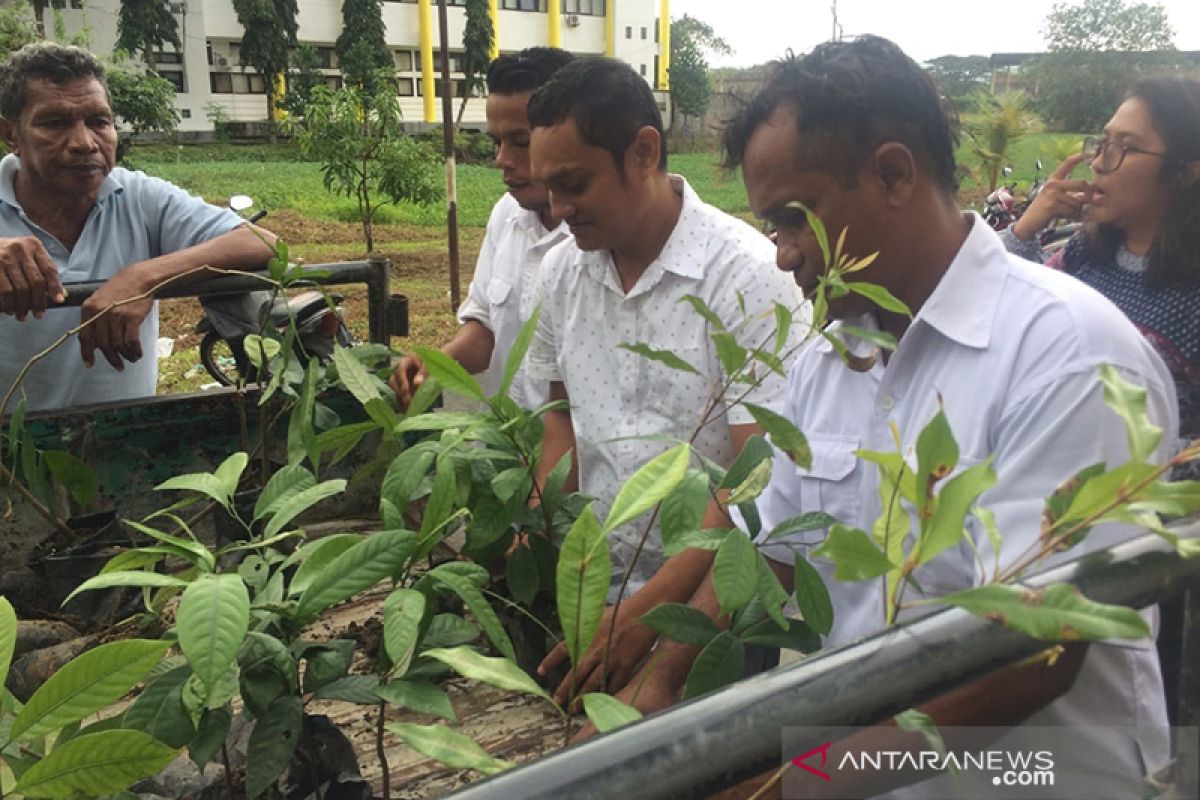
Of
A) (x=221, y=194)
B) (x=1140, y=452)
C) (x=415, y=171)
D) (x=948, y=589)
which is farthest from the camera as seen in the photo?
(x=221, y=194)

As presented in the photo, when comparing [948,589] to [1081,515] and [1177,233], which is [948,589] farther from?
[1177,233]

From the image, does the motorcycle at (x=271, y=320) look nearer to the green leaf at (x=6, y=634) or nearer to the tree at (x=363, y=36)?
the green leaf at (x=6, y=634)

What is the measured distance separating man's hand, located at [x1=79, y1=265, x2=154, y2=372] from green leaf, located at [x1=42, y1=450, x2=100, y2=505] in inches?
13.1

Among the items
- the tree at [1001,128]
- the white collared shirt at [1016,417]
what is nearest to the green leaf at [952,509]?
the white collared shirt at [1016,417]

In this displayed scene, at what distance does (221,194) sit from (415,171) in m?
5.62

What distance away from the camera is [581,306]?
1994 mm

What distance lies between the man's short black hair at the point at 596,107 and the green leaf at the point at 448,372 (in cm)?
77

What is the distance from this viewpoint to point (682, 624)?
3.49 feet

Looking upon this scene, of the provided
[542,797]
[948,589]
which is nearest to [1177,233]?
[948,589]

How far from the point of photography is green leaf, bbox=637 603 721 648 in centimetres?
105

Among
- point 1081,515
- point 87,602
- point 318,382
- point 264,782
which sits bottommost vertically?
point 87,602

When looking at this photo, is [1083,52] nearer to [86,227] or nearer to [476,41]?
[86,227]

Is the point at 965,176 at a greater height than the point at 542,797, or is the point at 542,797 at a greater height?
the point at 965,176

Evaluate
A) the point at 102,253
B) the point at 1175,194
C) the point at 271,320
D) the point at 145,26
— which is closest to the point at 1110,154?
the point at 1175,194
